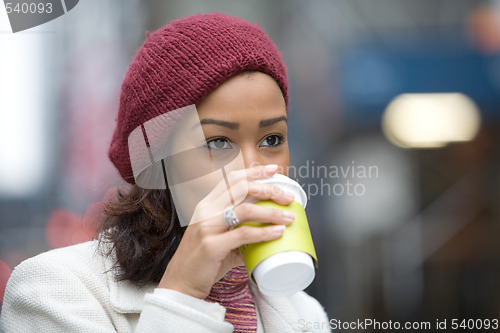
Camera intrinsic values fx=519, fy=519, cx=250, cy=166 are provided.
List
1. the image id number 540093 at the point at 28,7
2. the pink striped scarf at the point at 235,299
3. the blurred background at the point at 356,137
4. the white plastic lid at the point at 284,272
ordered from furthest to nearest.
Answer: the blurred background at the point at 356,137, the image id number 540093 at the point at 28,7, the pink striped scarf at the point at 235,299, the white plastic lid at the point at 284,272

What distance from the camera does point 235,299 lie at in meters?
1.27

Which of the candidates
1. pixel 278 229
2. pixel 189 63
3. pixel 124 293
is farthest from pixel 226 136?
→ pixel 124 293

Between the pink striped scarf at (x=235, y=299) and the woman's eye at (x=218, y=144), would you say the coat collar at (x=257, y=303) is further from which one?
the woman's eye at (x=218, y=144)

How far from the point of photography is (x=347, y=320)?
5.53 feet

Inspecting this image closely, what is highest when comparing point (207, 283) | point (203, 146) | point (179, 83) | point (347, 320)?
point (179, 83)

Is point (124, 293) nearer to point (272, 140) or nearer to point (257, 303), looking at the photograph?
point (257, 303)

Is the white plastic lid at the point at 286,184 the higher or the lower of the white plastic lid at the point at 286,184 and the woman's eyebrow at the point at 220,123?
the lower

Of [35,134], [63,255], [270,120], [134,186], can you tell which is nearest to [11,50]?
[35,134]

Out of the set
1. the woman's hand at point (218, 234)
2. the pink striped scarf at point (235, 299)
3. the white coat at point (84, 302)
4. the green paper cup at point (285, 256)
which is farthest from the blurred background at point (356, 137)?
the green paper cup at point (285, 256)

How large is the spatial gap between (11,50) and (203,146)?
75 centimetres

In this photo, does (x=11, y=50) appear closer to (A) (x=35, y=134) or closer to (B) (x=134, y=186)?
(A) (x=35, y=134)

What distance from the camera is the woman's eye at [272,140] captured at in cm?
117

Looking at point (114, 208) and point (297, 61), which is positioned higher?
point (297, 61)

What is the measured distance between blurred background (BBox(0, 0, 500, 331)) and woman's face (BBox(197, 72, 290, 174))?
0.55 m
